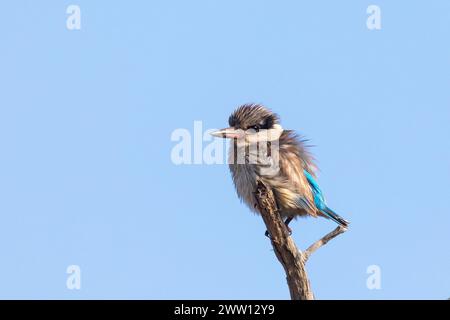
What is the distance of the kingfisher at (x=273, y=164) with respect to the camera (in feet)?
36.1

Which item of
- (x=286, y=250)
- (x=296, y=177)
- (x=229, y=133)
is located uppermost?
(x=229, y=133)

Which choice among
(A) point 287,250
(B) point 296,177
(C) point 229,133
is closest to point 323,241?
(A) point 287,250

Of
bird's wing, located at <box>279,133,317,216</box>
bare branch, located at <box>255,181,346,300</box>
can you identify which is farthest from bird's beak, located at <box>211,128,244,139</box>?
bare branch, located at <box>255,181,346,300</box>

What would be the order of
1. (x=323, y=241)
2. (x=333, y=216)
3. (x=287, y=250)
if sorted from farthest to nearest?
1. (x=333, y=216)
2. (x=323, y=241)
3. (x=287, y=250)

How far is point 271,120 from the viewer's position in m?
11.8

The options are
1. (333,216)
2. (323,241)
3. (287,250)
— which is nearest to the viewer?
(287,250)

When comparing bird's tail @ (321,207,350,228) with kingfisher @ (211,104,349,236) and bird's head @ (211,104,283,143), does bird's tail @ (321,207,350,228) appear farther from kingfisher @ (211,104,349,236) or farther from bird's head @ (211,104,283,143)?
bird's head @ (211,104,283,143)

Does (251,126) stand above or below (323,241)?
above

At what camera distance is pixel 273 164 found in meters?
11.1

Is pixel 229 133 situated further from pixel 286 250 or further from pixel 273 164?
pixel 286 250

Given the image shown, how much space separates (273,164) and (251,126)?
2.40ft

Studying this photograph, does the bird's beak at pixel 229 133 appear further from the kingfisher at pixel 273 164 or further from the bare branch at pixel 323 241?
the bare branch at pixel 323 241

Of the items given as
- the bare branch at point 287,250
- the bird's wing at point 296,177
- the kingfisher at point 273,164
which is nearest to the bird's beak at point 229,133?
the kingfisher at point 273,164
